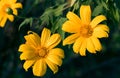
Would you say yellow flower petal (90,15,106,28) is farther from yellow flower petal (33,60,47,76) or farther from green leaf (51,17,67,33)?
yellow flower petal (33,60,47,76)

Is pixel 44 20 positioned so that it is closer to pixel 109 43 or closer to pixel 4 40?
pixel 4 40

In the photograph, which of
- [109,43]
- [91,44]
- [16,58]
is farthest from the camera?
[109,43]

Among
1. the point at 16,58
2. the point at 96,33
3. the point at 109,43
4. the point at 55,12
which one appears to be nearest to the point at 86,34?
the point at 96,33

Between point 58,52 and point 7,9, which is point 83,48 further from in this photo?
point 7,9

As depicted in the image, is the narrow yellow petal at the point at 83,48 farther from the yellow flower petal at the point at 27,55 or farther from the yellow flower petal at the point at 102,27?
the yellow flower petal at the point at 27,55

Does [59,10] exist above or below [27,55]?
above

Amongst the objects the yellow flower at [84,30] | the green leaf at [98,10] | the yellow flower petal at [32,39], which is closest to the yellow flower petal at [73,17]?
the yellow flower at [84,30]

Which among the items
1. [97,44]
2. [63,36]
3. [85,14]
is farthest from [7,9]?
[97,44]
